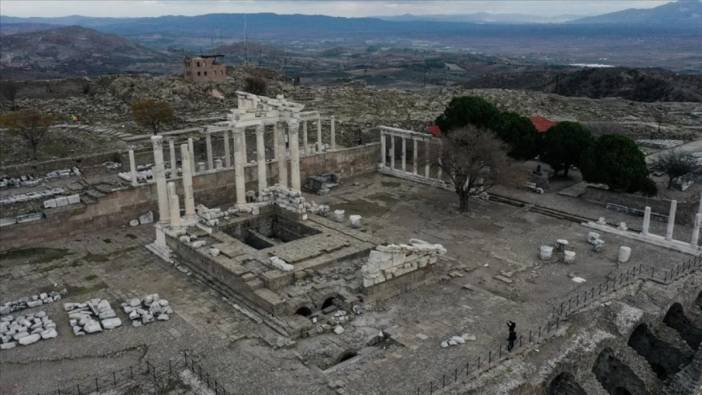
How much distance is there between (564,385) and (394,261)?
25.2ft

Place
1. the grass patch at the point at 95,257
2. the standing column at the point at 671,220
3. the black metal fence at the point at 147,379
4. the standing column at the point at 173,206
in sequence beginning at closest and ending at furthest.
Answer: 1. the black metal fence at the point at 147,379
2. the grass patch at the point at 95,257
3. the standing column at the point at 671,220
4. the standing column at the point at 173,206

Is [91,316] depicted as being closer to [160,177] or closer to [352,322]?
[160,177]

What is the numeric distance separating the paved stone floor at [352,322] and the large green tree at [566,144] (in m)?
4.81

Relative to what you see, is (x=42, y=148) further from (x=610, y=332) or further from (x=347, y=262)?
(x=610, y=332)

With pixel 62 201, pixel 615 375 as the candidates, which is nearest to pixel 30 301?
pixel 62 201

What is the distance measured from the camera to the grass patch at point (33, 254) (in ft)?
90.6

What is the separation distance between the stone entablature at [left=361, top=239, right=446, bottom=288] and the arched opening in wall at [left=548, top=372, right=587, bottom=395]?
7136 millimetres

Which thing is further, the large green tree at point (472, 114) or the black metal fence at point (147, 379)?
the large green tree at point (472, 114)

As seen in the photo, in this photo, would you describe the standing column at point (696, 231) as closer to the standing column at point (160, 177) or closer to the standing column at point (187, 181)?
the standing column at point (187, 181)

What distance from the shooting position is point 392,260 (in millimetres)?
23484

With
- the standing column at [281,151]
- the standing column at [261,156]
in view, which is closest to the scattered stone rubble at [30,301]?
the standing column at [261,156]

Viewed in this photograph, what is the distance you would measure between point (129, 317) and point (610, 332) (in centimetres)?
1698

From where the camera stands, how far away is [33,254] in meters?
28.3

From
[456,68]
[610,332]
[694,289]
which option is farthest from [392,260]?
[456,68]
